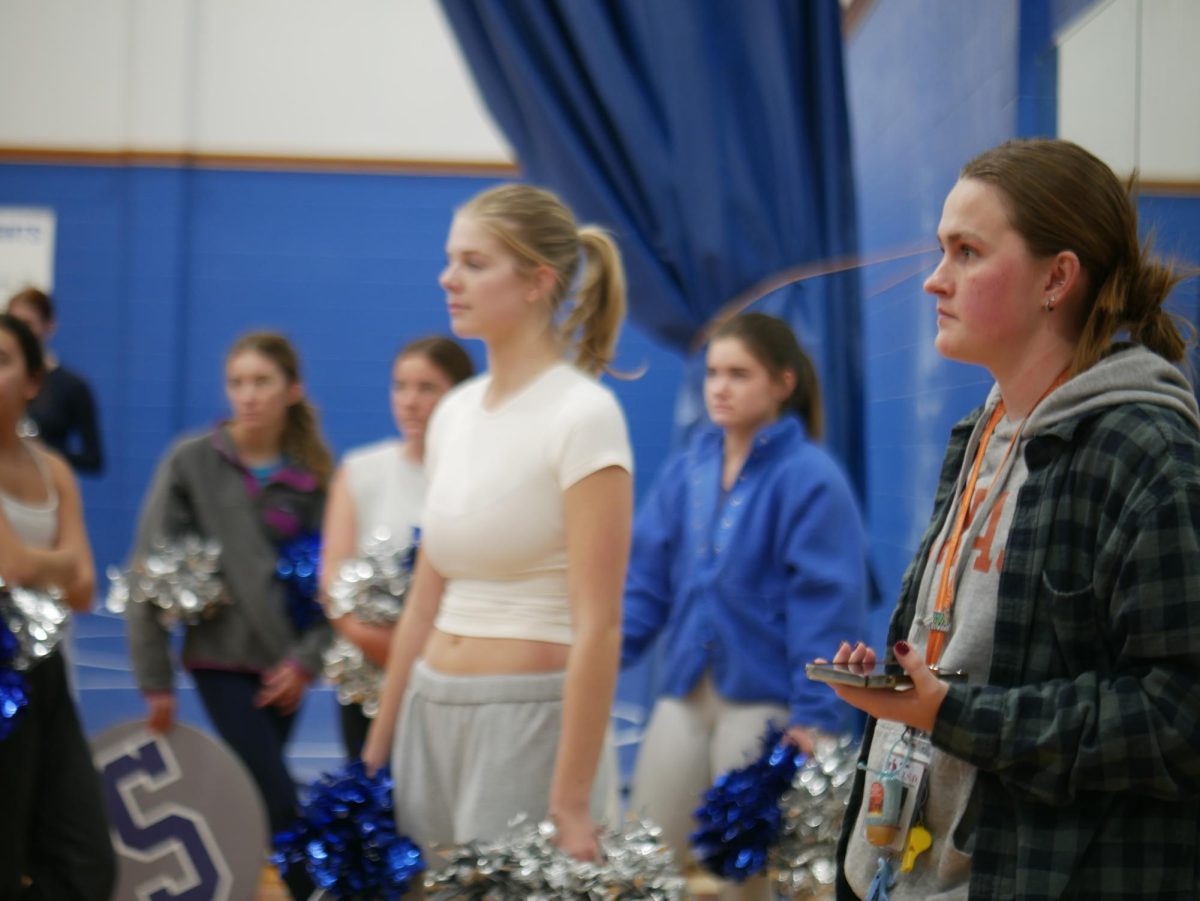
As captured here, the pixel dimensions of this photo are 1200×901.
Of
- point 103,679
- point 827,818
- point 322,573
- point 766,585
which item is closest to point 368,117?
point 103,679

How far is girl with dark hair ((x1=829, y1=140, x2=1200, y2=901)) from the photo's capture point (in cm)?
125

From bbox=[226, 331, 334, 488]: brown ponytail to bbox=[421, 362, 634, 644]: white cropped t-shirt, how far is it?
1.73 metres

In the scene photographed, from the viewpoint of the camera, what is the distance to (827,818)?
2.40 metres

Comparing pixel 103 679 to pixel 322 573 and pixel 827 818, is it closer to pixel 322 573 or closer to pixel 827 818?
pixel 322 573

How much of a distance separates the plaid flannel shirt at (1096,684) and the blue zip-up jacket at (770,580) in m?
1.44

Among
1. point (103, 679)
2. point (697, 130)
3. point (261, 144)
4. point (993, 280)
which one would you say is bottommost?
point (103, 679)

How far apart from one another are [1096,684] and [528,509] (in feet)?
2.93

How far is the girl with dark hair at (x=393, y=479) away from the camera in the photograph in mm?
3354

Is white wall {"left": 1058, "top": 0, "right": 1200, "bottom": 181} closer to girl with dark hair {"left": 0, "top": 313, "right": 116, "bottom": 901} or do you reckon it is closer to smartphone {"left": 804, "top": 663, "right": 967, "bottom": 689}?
smartphone {"left": 804, "top": 663, "right": 967, "bottom": 689}

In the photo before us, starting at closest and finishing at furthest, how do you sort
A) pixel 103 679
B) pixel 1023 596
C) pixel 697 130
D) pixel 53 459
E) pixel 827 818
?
pixel 1023 596 < pixel 827 818 < pixel 53 459 < pixel 697 130 < pixel 103 679

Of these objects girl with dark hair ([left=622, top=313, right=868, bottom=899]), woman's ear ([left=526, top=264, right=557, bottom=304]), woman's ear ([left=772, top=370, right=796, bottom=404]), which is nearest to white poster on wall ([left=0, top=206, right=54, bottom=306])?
girl with dark hair ([left=622, top=313, right=868, bottom=899])

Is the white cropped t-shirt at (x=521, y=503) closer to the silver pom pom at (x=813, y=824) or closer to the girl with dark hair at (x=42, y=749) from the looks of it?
the silver pom pom at (x=813, y=824)

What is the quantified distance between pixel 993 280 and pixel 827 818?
128cm

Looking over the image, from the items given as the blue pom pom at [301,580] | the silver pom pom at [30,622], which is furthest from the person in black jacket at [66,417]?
the silver pom pom at [30,622]
